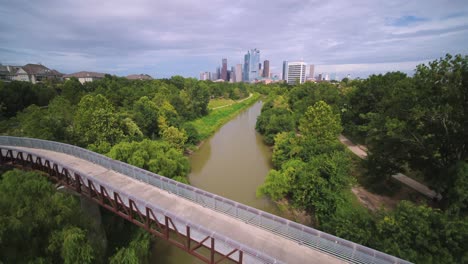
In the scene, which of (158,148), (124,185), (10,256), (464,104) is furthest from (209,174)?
(464,104)

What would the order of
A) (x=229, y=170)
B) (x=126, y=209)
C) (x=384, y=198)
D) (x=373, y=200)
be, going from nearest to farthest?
(x=126, y=209) < (x=373, y=200) < (x=384, y=198) < (x=229, y=170)

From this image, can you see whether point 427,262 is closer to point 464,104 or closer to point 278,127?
point 464,104

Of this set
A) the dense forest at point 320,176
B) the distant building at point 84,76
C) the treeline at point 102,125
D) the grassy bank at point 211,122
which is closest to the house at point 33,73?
the distant building at point 84,76

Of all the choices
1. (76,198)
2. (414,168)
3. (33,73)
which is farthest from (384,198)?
(33,73)

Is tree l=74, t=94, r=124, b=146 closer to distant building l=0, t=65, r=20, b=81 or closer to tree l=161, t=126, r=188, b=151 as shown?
tree l=161, t=126, r=188, b=151

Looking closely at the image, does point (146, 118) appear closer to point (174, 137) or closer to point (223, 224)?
point (174, 137)

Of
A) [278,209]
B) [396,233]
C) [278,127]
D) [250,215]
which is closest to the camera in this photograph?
[396,233]

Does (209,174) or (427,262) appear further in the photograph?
(209,174)
